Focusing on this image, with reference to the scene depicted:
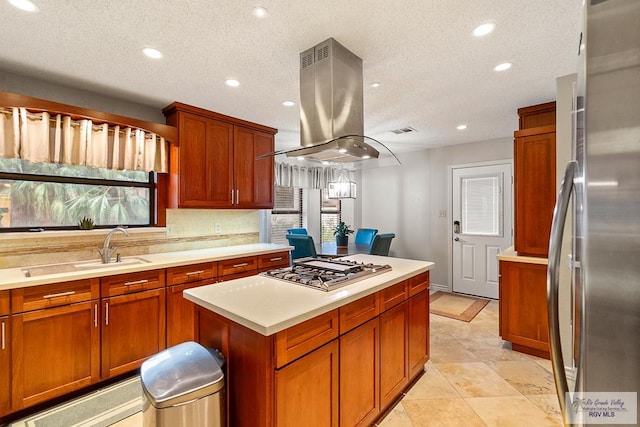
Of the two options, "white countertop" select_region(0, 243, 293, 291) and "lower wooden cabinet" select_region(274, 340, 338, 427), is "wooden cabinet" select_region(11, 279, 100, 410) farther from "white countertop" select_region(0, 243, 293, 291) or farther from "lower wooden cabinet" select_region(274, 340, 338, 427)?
"lower wooden cabinet" select_region(274, 340, 338, 427)

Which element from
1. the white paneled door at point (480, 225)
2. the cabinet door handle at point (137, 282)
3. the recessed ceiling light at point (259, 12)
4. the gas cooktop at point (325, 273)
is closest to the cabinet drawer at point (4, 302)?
the cabinet door handle at point (137, 282)

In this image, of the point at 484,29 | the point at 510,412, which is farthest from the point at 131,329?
the point at 484,29

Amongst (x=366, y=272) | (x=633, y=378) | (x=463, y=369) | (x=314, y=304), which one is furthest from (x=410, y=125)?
(x=633, y=378)

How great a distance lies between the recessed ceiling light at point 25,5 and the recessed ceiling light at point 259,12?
45.8 inches

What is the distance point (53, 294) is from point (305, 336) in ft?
6.23

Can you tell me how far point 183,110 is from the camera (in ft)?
10.1

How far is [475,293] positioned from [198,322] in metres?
4.38

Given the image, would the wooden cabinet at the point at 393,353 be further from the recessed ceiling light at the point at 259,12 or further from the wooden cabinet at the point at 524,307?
Answer: the recessed ceiling light at the point at 259,12

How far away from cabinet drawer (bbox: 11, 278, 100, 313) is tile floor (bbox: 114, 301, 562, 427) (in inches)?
36.2

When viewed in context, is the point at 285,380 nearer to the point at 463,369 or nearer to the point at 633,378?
the point at 633,378

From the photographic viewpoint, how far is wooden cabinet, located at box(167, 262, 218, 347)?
2.64 meters

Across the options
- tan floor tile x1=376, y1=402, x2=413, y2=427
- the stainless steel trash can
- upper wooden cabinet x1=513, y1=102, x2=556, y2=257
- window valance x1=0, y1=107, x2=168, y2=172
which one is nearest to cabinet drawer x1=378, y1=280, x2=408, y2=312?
tan floor tile x1=376, y1=402, x2=413, y2=427

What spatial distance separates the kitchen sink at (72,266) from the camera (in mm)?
2227

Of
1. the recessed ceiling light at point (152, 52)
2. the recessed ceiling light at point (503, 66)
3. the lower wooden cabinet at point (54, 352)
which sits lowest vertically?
the lower wooden cabinet at point (54, 352)
